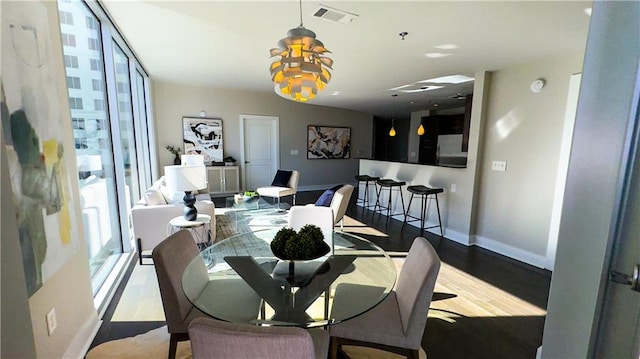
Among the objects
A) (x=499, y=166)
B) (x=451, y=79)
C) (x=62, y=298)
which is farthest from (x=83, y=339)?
(x=451, y=79)

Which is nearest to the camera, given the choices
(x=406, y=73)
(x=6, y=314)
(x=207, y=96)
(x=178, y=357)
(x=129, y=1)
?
(x=6, y=314)

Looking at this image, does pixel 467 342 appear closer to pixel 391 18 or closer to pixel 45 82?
pixel 391 18

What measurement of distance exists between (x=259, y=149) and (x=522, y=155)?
5.66m

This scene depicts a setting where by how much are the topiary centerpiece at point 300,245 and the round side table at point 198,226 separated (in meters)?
1.70

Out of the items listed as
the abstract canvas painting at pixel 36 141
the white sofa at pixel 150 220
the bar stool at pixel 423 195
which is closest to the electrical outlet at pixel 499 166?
the bar stool at pixel 423 195

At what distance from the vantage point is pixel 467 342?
1.94 m

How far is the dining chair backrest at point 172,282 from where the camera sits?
141 centimetres

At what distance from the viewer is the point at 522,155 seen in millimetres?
3393

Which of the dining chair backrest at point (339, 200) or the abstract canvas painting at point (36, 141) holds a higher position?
the abstract canvas painting at point (36, 141)

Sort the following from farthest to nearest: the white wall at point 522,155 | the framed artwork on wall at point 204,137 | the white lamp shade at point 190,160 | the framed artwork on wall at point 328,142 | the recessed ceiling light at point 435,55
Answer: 1. the framed artwork on wall at point 328,142
2. the framed artwork on wall at point 204,137
3. the white lamp shade at point 190,160
4. the recessed ceiling light at point 435,55
5. the white wall at point 522,155

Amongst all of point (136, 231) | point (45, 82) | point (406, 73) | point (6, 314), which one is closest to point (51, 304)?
point (6, 314)

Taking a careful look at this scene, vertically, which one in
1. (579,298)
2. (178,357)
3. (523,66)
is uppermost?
(523,66)

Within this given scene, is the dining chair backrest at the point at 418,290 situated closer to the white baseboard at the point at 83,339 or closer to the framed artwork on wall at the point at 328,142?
the white baseboard at the point at 83,339

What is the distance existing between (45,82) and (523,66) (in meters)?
4.44
